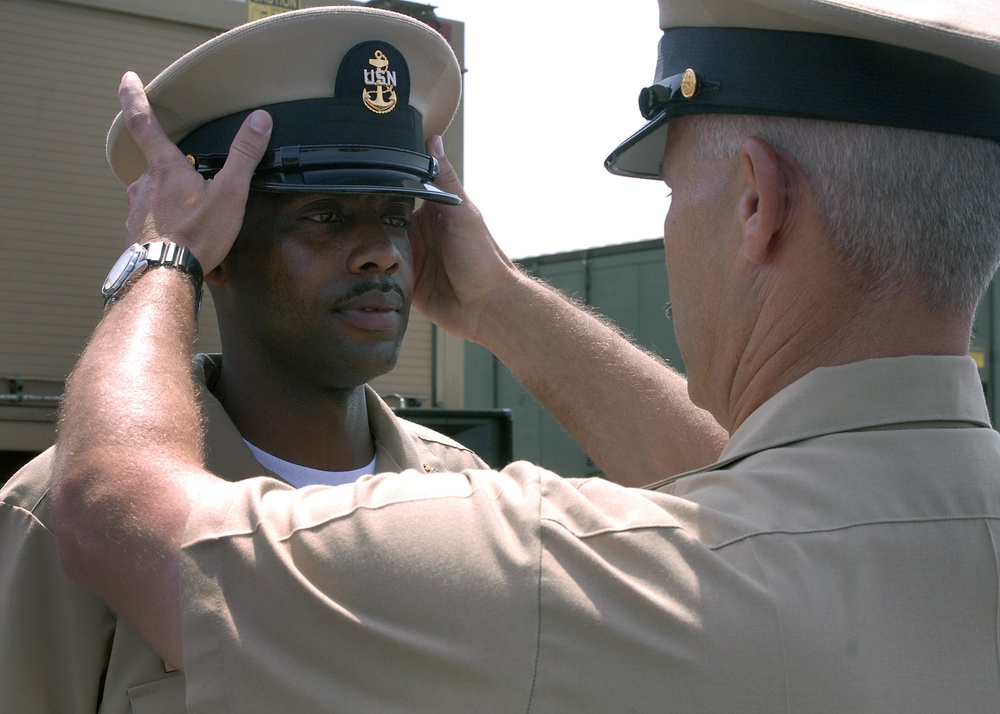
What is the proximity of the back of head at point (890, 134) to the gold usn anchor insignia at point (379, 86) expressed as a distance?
3.75 feet

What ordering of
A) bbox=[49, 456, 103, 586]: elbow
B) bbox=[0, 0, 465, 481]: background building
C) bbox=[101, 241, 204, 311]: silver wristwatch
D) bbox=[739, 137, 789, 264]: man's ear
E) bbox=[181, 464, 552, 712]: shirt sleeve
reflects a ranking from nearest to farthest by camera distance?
bbox=[181, 464, 552, 712]: shirt sleeve < bbox=[49, 456, 103, 586]: elbow < bbox=[739, 137, 789, 264]: man's ear < bbox=[101, 241, 204, 311]: silver wristwatch < bbox=[0, 0, 465, 481]: background building

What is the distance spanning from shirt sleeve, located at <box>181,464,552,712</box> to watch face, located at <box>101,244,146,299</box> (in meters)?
0.67

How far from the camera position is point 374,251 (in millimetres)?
2465

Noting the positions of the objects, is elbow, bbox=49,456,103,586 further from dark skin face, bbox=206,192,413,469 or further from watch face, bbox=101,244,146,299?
dark skin face, bbox=206,192,413,469

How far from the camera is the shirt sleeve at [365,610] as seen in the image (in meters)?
1.29

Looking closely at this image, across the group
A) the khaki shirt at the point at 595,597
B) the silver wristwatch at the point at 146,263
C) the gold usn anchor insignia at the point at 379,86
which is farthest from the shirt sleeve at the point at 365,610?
the gold usn anchor insignia at the point at 379,86

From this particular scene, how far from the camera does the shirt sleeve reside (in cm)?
129

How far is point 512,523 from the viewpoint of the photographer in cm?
136

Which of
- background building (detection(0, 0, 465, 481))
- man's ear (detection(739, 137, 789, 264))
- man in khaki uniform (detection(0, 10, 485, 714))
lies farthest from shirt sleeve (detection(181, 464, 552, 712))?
background building (detection(0, 0, 465, 481))

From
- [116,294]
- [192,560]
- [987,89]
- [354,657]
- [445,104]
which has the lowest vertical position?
[354,657]

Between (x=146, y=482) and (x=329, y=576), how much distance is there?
0.93 ft

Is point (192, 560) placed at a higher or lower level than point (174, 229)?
lower

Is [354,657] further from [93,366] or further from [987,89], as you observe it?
[987,89]

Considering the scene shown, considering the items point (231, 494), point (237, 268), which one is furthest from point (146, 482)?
point (237, 268)
